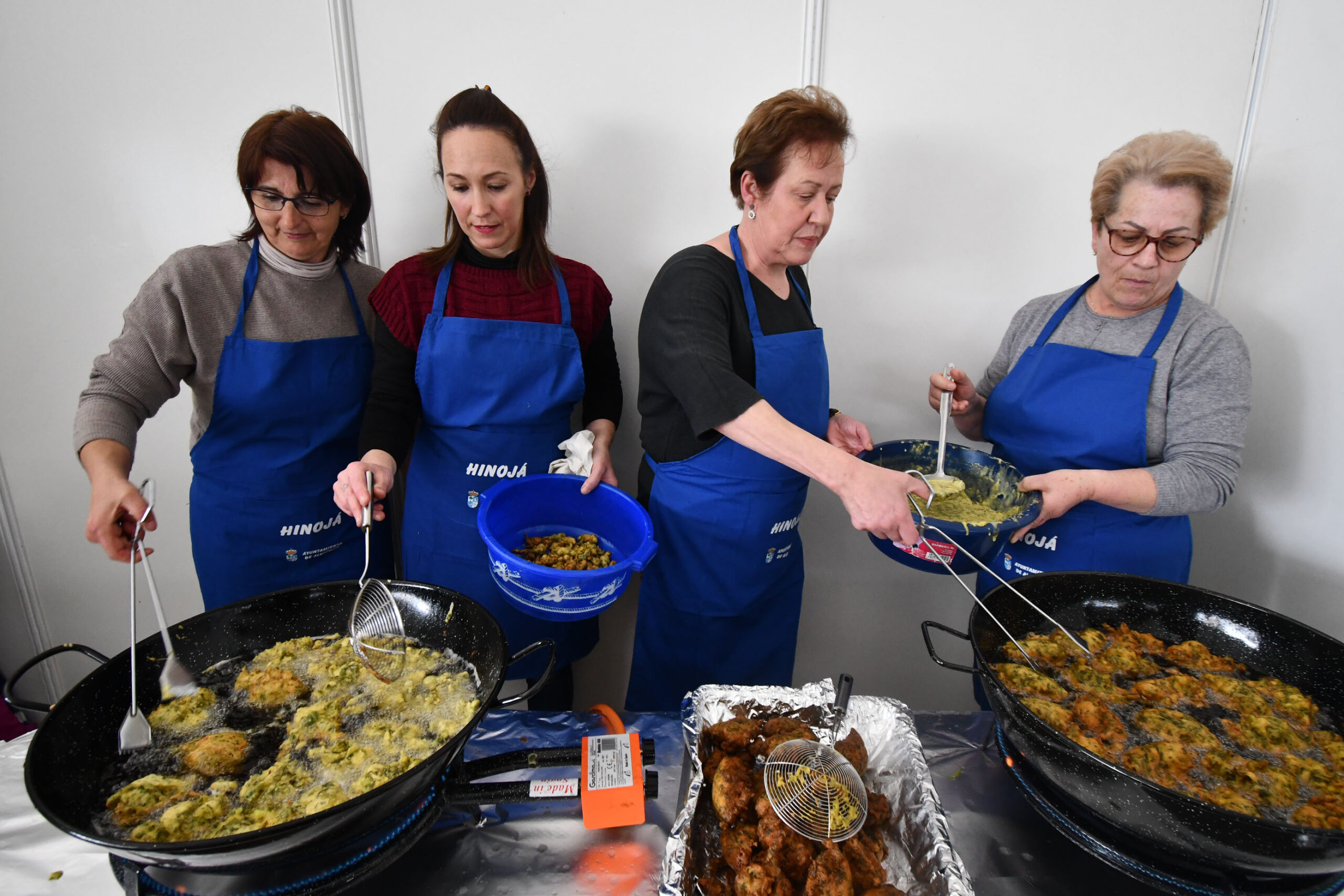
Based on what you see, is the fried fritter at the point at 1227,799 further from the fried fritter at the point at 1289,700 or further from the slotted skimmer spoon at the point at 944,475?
the slotted skimmer spoon at the point at 944,475

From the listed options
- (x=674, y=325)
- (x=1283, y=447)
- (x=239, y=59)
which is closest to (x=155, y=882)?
(x=674, y=325)

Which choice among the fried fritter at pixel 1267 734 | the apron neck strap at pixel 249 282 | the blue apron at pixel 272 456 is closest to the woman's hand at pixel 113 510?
the blue apron at pixel 272 456

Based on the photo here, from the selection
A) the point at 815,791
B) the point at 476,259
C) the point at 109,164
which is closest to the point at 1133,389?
the point at 815,791

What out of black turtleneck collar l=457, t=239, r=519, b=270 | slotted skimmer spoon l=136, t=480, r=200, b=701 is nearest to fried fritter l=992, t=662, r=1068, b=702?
slotted skimmer spoon l=136, t=480, r=200, b=701

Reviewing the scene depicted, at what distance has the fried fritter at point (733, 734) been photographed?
42.8 inches

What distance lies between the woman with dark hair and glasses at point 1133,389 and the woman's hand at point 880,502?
0.48m

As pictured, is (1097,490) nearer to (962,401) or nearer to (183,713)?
(962,401)

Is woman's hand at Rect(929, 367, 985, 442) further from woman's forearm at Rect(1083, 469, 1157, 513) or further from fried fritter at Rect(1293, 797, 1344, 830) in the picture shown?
fried fritter at Rect(1293, 797, 1344, 830)

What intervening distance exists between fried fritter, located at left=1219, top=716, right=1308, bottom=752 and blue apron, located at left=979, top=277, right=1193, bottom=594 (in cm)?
50

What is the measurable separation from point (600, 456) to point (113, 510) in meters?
1.05

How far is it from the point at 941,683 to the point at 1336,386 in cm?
157

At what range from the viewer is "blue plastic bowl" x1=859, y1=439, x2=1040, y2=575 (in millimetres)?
1444

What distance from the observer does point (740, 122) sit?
2.04 meters

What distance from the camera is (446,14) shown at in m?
1.95
